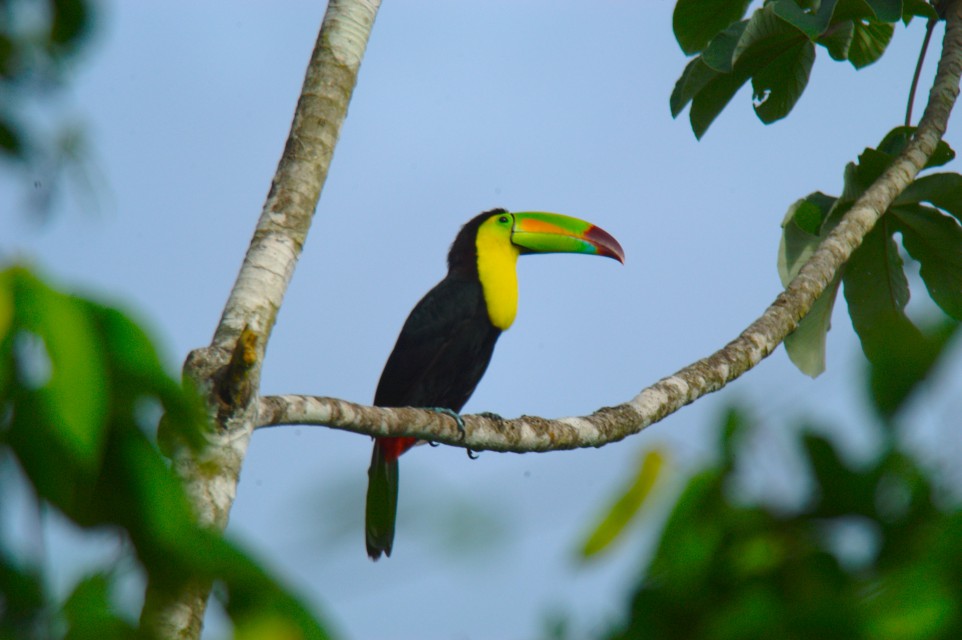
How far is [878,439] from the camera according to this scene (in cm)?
62

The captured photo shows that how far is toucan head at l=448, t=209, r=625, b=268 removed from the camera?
5.52 meters

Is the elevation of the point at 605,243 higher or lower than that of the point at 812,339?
higher

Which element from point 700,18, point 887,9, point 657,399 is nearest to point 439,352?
point 700,18

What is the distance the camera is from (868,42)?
4.44 m

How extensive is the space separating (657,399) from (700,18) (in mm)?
1764

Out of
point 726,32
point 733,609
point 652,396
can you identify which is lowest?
point 733,609

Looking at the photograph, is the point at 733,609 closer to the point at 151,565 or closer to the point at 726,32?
the point at 151,565

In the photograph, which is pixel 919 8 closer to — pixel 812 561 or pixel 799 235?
pixel 799 235

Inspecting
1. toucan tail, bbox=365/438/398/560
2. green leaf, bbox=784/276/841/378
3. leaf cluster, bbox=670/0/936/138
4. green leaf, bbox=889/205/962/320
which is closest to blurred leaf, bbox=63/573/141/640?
leaf cluster, bbox=670/0/936/138

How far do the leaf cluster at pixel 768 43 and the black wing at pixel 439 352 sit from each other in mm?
1420

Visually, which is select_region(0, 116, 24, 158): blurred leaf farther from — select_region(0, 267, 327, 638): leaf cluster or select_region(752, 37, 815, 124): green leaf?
select_region(752, 37, 815, 124): green leaf

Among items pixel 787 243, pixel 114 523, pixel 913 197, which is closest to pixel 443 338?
pixel 787 243

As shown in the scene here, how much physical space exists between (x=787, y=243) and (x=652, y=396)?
1049mm

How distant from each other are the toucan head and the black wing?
51cm
